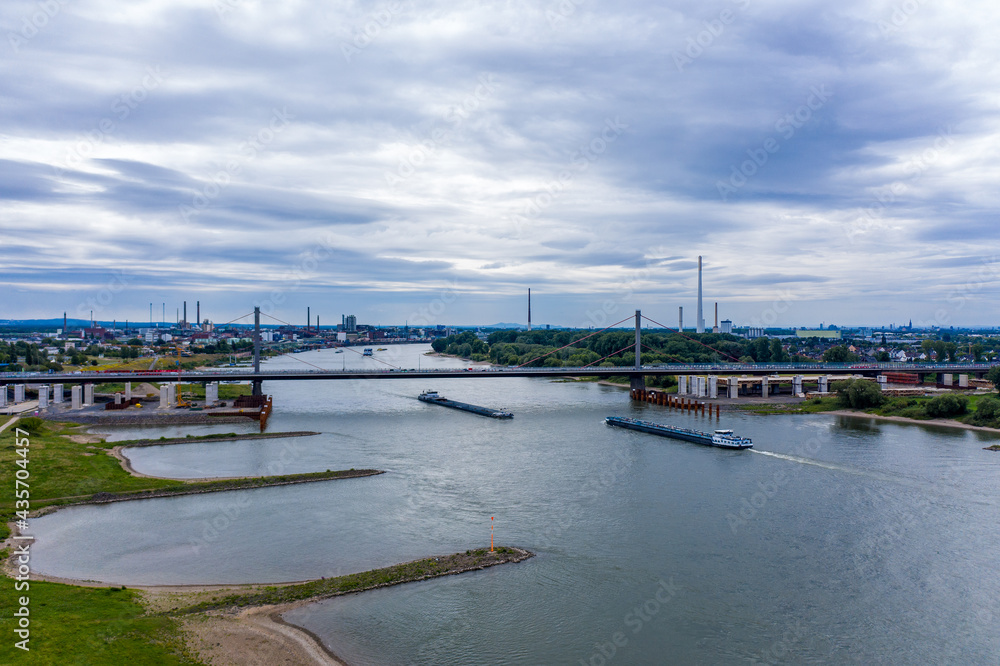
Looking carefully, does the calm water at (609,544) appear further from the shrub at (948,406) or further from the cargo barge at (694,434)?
the shrub at (948,406)

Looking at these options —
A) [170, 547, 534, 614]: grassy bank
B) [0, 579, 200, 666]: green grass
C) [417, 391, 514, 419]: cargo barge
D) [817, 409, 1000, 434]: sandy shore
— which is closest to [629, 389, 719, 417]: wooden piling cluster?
[817, 409, 1000, 434]: sandy shore

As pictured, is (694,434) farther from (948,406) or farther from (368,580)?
(368,580)

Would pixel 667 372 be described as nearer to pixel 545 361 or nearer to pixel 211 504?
pixel 545 361

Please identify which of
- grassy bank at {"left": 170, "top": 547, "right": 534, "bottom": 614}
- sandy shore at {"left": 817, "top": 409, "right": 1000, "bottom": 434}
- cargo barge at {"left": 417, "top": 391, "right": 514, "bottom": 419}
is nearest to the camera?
grassy bank at {"left": 170, "top": 547, "right": 534, "bottom": 614}

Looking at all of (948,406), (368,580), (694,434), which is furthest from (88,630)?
(948,406)

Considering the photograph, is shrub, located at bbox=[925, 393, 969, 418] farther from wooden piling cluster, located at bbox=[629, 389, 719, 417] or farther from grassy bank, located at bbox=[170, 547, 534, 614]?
grassy bank, located at bbox=[170, 547, 534, 614]

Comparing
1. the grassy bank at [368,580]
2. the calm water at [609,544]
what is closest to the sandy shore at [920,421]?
the calm water at [609,544]
